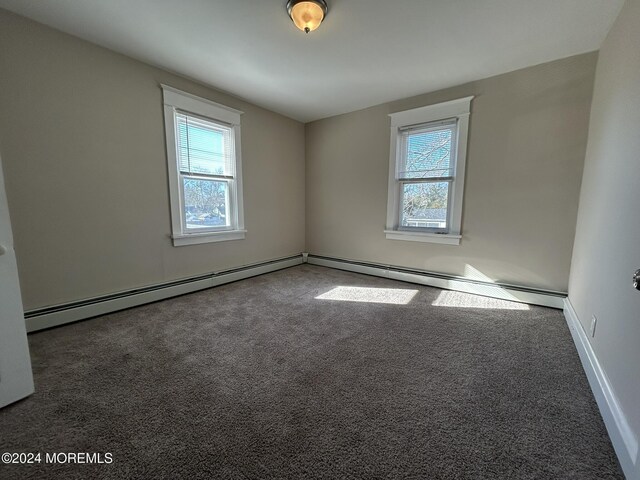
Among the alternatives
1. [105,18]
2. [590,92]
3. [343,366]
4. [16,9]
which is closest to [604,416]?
[343,366]

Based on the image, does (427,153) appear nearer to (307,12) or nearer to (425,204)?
(425,204)

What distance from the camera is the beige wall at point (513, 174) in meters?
Result: 2.59

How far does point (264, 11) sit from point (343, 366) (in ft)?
8.72

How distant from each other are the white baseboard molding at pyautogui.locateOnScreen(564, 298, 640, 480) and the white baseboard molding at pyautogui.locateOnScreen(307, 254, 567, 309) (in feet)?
2.81

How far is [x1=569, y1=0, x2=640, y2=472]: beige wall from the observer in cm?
126

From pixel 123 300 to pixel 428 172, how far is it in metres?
3.89

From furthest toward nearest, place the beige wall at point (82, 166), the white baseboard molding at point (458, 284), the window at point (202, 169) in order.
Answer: the window at point (202, 169) → the white baseboard molding at point (458, 284) → the beige wall at point (82, 166)

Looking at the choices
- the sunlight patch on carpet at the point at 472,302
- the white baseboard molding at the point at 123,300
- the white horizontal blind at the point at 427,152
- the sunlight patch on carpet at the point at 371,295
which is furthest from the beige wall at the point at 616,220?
the white baseboard molding at the point at 123,300

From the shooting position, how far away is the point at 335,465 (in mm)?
1101

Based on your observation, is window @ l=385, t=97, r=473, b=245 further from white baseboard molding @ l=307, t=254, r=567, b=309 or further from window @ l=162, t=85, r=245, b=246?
window @ l=162, t=85, r=245, b=246

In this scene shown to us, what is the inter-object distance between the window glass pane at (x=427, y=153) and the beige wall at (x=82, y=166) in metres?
2.63

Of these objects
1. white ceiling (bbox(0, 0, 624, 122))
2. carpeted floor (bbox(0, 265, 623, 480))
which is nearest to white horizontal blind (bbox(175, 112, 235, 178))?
white ceiling (bbox(0, 0, 624, 122))

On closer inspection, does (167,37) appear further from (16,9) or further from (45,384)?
(45,384)

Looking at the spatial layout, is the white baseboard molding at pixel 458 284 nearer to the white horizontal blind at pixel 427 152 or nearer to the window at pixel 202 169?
the white horizontal blind at pixel 427 152
